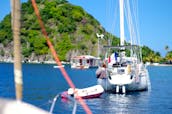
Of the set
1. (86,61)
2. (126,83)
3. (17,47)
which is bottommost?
(126,83)

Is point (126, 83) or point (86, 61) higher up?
point (86, 61)

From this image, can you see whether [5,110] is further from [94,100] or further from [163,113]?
[94,100]

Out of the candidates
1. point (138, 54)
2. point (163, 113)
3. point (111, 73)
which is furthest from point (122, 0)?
point (163, 113)

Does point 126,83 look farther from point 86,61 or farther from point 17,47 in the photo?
point 86,61

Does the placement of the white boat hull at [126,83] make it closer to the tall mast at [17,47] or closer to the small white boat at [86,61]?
the tall mast at [17,47]

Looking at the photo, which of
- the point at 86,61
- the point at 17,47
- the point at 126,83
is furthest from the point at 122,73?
the point at 86,61

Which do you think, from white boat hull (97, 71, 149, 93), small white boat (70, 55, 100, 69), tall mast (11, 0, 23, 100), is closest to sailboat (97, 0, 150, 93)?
white boat hull (97, 71, 149, 93)

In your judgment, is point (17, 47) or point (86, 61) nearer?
point (17, 47)

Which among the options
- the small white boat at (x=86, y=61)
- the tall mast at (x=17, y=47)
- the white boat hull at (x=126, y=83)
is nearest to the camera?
the tall mast at (x=17, y=47)

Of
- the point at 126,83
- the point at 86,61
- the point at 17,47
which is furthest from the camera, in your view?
the point at 86,61

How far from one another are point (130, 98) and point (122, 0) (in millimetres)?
13481

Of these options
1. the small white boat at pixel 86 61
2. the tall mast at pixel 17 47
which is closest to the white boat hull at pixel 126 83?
the tall mast at pixel 17 47

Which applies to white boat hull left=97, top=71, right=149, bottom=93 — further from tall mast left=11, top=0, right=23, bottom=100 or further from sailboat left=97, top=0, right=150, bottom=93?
tall mast left=11, top=0, right=23, bottom=100

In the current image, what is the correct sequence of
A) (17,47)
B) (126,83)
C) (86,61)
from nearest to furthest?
1. (17,47)
2. (126,83)
3. (86,61)
